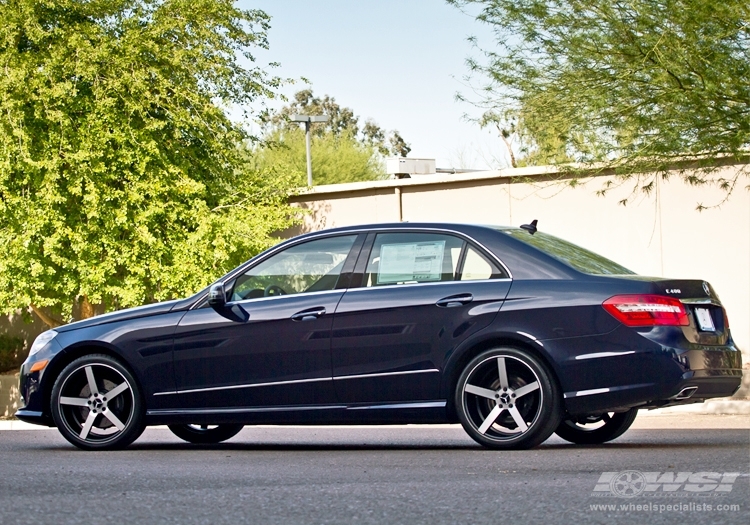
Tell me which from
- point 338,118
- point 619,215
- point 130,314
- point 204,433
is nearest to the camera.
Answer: point 130,314

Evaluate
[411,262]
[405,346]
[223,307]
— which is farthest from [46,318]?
[405,346]

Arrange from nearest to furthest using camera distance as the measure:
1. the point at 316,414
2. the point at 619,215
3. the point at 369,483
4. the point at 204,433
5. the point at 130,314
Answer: the point at 369,483 → the point at 316,414 → the point at 130,314 → the point at 204,433 → the point at 619,215

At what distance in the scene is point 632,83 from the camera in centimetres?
1487

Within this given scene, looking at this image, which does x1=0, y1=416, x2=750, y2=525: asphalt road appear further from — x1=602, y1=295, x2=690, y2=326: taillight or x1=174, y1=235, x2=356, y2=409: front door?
x1=602, y1=295, x2=690, y2=326: taillight

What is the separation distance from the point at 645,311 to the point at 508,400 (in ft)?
3.57

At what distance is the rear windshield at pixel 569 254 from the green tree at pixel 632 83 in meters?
5.25

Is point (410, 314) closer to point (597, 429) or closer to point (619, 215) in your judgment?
point (597, 429)

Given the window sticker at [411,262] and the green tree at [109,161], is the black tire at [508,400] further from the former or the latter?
the green tree at [109,161]

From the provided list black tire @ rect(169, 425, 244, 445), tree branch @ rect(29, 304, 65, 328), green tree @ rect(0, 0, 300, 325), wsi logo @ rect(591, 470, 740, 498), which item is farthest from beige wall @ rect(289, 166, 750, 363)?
wsi logo @ rect(591, 470, 740, 498)

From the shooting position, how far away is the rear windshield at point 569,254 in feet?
28.3

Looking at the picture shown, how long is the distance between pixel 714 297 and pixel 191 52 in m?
13.8

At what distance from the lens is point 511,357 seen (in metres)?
8.28

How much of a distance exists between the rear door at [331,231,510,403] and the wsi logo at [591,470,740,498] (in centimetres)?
185

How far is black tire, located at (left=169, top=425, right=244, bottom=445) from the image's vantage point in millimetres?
10266
